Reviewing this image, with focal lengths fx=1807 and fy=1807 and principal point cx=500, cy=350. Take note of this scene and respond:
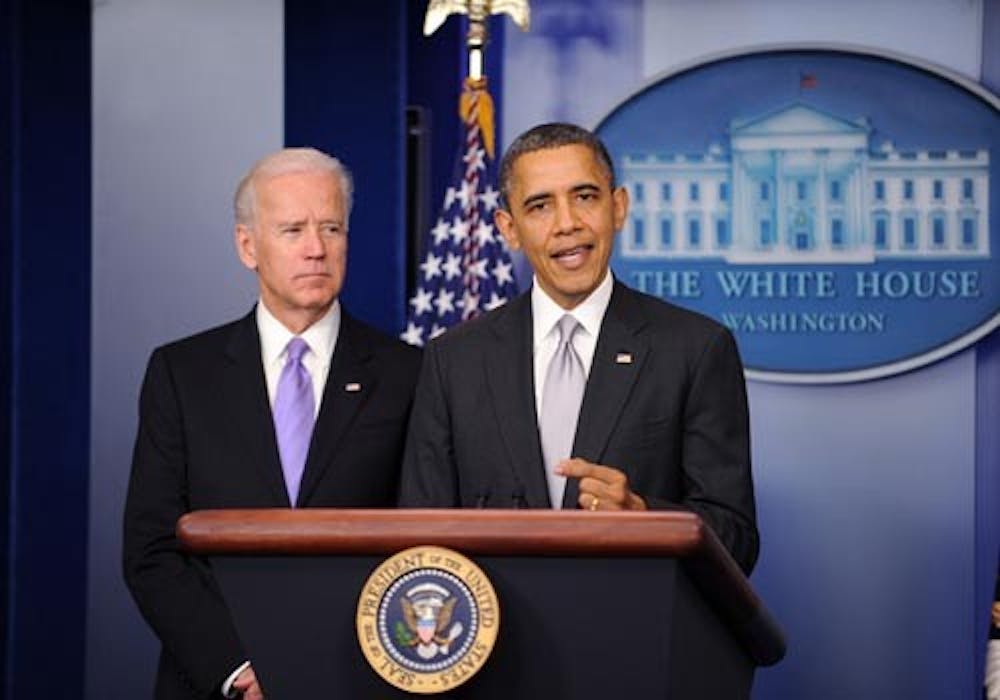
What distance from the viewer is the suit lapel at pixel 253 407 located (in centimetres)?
304

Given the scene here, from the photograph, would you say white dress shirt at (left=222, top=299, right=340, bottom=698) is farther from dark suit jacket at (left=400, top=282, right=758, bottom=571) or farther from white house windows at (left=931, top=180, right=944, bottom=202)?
white house windows at (left=931, top=180, right=944, bottom=202)

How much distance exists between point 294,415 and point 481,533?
1.57m

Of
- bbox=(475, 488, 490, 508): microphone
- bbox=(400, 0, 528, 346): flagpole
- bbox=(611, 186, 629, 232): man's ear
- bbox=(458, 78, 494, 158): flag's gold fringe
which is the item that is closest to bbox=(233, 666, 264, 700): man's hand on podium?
bbox=(475, 488, 490, 508): microphone

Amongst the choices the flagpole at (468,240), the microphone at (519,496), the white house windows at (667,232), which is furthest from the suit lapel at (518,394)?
the white house windows at (667,232)

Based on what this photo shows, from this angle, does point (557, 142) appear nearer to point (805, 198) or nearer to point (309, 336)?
point (309, 336)

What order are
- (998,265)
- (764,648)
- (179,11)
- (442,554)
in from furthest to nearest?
(179,11) → (998,265) → (764,648) → (442,554)

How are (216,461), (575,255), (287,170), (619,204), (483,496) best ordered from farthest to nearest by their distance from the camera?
(287,170) < (216,461) < (619,204) < (575,255) < (483,496)

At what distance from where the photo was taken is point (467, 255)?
4.71m

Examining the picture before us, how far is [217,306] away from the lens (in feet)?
16.1

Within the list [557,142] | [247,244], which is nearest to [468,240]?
[247,244]

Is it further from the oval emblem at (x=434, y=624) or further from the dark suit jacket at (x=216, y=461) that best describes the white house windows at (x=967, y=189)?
the oval emblem at (x=434, y=624)

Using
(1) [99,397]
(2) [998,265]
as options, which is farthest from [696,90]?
(1) [99,397]

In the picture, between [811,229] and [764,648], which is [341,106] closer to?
Result: [811,229]

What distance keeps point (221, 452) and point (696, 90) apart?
7.14 ft
